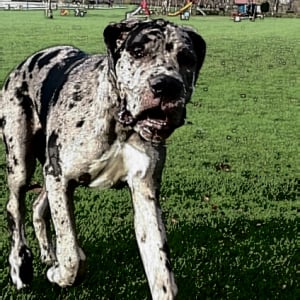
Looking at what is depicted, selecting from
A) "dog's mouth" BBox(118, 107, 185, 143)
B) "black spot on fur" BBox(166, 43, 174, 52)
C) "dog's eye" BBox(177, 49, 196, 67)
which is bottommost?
"dog's mouth" BBox(118, 107, 185, 143)

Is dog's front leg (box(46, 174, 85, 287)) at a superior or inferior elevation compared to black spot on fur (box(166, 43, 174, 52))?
inferior

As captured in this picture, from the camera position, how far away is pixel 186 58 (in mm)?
3436

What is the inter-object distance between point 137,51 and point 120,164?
714 mm

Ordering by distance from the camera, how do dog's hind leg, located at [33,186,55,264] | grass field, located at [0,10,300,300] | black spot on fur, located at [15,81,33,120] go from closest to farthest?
black spot on fur, located at [15,81,33,120] → grass field, located at [0,10,300,300] → dog's hind leg, located at [33,186,55,264]

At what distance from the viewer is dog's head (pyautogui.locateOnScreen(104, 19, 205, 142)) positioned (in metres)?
3.27

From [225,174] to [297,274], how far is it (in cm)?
300

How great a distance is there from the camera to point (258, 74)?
19125 millimetres

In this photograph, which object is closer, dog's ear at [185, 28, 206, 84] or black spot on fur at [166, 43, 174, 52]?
black spot on fur at [166, 43, 174, 52]

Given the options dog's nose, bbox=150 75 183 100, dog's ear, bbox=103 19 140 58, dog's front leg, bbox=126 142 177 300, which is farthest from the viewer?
dog's front leg, bbox=126 142 177 300

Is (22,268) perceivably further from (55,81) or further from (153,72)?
(153,72)

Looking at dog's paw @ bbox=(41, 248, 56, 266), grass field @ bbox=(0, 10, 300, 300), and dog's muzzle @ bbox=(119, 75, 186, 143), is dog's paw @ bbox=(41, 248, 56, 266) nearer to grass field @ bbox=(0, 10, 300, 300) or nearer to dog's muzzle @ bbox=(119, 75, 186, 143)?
grass field @ bbox=(0, 10, 300, 300)

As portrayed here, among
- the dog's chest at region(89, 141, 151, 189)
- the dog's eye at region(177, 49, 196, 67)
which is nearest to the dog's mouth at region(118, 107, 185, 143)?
the dog's eye at region(177, 49, 196, 67)

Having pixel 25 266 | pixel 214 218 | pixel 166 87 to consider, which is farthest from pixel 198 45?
pixel 214 218

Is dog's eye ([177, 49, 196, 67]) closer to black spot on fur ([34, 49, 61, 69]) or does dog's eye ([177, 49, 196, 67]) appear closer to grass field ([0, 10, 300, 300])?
black spot on fur ([34, 49, 61, 69])
